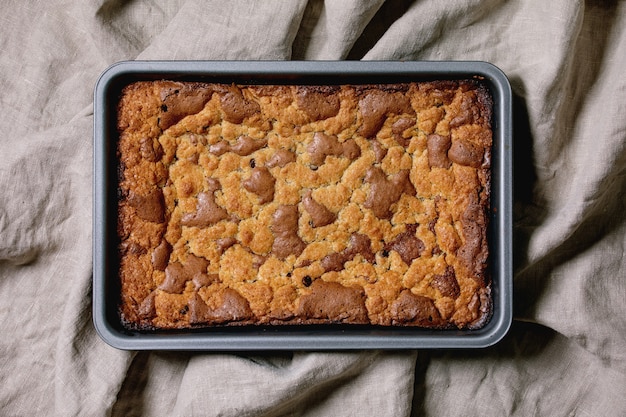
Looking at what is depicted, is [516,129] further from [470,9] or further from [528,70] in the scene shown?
[470,9]

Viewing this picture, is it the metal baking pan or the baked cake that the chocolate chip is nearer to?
the baked cake

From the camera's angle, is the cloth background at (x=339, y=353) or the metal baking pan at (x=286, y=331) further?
the cloth background at (x=339, y=353)

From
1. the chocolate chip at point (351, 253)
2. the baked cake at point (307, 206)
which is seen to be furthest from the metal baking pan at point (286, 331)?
the chocolate chip at point (351, 253)

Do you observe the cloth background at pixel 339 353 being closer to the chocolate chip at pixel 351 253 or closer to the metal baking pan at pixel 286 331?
the metal baking pan at pixel 286 331

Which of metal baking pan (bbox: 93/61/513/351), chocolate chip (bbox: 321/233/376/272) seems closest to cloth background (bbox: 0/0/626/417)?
metal baking pan (bbox: 93/61/513/351)

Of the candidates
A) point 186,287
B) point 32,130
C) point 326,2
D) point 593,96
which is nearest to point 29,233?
point 32,130

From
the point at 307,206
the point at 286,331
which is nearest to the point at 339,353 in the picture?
the point at 286,331
